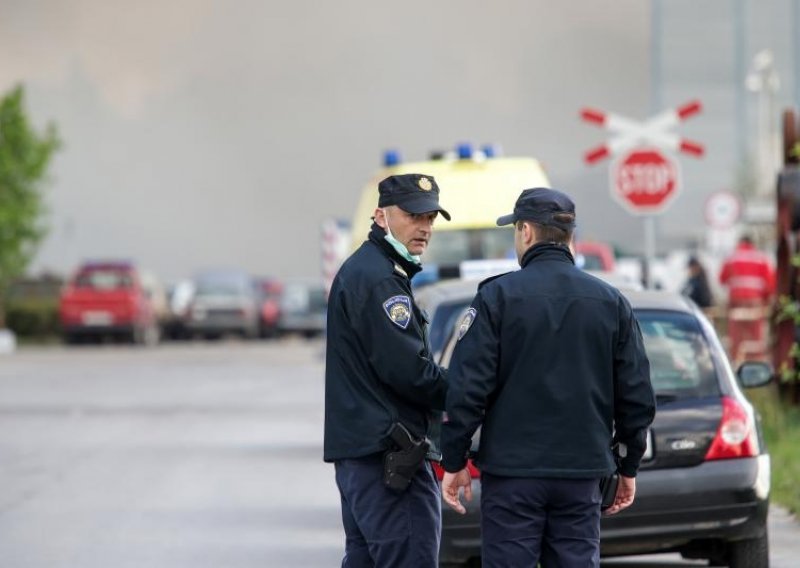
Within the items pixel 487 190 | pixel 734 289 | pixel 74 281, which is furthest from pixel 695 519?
pixel 74 281

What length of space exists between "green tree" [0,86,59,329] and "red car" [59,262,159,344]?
5.22 meters

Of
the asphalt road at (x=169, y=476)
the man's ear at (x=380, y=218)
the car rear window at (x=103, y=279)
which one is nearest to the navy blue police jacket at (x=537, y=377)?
the man's ear at (x=380, y=218)

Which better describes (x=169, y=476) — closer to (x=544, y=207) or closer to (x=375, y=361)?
(x=375, y=361)

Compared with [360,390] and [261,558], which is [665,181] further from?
[360,390]

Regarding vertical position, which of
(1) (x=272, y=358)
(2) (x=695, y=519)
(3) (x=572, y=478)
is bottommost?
Answer: (1) (x=272, y=358)

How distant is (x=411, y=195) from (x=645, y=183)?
39.0 feet

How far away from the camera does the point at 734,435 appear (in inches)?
339

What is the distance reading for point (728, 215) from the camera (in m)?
29.2

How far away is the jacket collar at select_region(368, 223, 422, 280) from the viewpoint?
622cm

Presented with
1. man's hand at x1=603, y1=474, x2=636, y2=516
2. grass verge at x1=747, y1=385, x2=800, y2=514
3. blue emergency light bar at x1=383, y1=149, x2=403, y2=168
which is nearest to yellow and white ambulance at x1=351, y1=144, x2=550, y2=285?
blue emergency light bar at x1=383, y1=149, x2=403, y2=168

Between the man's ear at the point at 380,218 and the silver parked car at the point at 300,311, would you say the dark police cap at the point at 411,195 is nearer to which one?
the man's ear at the point at 380,218

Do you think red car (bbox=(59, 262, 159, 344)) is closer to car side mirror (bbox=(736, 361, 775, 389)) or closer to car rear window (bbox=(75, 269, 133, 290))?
car rear window (bbox=(75, 269, 133, 290))

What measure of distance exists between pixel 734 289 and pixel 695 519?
15.4 metres

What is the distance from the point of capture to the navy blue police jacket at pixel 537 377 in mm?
6000
